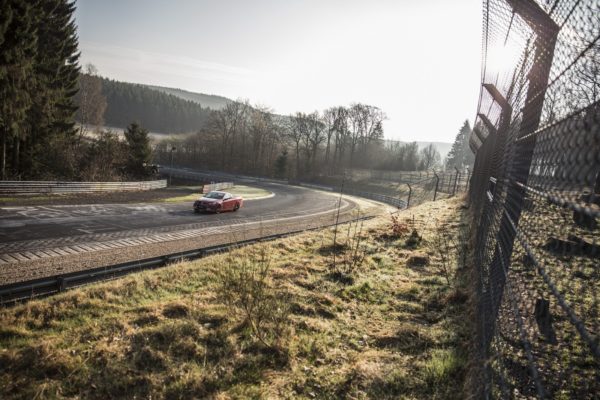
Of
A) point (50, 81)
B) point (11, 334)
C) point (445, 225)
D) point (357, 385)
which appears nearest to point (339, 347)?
point (357, 385)

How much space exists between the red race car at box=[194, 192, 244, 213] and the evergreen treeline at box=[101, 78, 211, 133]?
439 feet

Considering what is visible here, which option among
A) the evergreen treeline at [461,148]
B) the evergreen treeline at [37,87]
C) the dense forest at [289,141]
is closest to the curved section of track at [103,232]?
the evergreen treeline at [37,87]

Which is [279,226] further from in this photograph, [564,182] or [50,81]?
[50,81]

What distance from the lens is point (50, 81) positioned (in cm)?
2978

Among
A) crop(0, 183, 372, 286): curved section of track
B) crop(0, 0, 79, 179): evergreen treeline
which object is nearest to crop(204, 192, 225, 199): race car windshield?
crop(0, 183, 372, 286): curved section of track

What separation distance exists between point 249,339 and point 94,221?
15.6 m

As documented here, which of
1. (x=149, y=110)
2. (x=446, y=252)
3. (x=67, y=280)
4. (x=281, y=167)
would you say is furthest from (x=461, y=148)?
(x=149, y=110)

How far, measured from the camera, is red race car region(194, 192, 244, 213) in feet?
75.3

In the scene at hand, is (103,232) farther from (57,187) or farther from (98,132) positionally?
(98,132)

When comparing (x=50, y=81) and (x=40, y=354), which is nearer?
(x=40, y=354)

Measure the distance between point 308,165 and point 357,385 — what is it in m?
66.4

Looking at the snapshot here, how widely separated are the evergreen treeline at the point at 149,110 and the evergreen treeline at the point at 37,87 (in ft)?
388

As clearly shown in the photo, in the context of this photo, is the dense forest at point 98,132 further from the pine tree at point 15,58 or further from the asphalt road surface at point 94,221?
the asphalt road surface at point 94,221

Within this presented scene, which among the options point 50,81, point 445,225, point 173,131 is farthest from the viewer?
point 173,131
